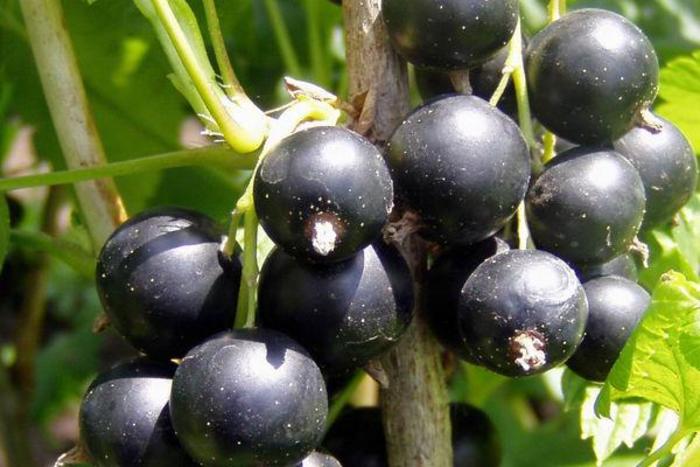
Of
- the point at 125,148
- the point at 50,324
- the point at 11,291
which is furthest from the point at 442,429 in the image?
the point at 50,324

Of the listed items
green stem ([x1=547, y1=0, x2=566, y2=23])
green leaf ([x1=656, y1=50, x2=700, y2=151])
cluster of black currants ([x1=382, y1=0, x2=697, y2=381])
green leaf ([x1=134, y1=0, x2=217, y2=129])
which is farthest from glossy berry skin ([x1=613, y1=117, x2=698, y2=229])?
green leaf ([x1=134, y1=0, x2=217, y2=129])

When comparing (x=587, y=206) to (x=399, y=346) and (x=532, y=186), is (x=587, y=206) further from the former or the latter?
(x=399, y=346)

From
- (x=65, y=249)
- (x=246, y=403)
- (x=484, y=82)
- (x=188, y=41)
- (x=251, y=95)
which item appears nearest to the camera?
(x=246, y=403)

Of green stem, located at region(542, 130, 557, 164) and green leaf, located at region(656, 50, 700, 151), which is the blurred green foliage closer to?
green leaf, located at region(656, 50, 700, 151)

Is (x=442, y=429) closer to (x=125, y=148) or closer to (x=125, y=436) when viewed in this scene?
(x=125, y=436)

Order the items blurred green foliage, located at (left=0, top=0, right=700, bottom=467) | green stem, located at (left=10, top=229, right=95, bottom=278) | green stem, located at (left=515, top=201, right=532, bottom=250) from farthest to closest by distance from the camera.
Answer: blurred green foliage, located at (left=0, top=0, right=700, bottom=467) < green stem, located at (left=10, top=229, right=95, bottom=278) < green stem, located at (left=515, top=201, right=532, bottom=250)

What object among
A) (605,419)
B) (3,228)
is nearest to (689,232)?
(605,419)
